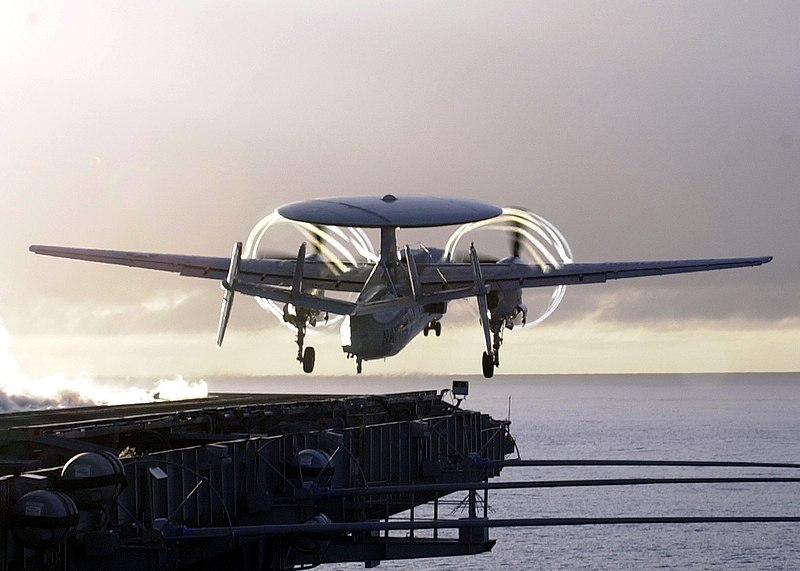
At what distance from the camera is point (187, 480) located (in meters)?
31.9

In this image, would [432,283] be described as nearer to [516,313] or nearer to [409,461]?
[516,313]

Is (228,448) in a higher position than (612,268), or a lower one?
lower

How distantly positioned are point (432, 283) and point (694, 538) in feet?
181

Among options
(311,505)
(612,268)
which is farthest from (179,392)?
(311,505)

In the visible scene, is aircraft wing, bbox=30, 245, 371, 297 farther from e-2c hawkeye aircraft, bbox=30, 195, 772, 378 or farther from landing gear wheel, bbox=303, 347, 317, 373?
landing gear wheel, bbox=303, 347, 317, 373

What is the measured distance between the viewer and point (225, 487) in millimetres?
34562

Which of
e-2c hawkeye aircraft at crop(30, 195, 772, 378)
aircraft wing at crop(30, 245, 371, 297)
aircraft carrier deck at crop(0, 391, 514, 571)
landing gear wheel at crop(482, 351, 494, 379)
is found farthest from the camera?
aircraft wing at crop(30, 245, 371, 297)

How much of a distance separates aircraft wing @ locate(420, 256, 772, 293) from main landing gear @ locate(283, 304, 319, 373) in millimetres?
6360

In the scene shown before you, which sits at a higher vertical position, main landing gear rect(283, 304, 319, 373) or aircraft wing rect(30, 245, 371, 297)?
aircraft wing rect(30, 245, 371, 297)

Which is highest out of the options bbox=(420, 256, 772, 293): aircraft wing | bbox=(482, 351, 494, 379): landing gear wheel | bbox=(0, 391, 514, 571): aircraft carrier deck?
bbox=(420, 256, 772, 293): aircraft wing

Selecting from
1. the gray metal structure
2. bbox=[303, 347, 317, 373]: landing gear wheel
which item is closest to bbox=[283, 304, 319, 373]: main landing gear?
bbox=[303, 347, 317, 373]: landing gear wheel

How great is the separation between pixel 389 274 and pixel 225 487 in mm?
29735

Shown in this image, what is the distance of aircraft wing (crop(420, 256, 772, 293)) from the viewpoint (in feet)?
226

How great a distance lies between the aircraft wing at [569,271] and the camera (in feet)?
226
